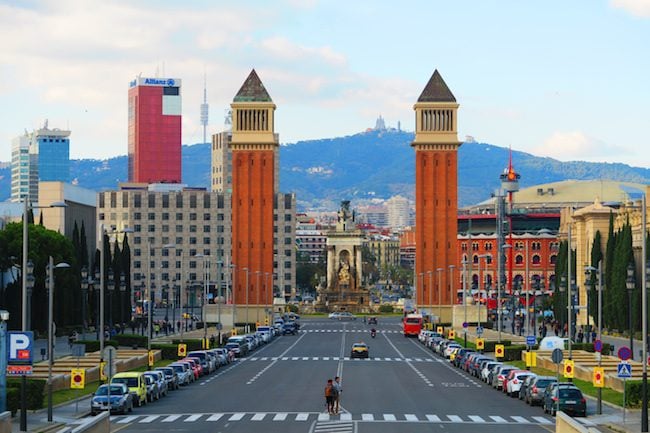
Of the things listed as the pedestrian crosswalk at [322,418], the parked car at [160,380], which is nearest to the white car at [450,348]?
the parked car at [160,380]

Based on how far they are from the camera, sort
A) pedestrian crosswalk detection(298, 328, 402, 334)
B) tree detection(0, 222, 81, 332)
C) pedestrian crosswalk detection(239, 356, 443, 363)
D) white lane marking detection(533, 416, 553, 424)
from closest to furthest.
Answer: white lane marking detection(533, 416, 553, 424) < pedestrian crosswalk detection(239, 356, 443, 363) < tree detection(0, 222, 81, 332) < pedestrian crosswalk detection(298, 328, 402, 334)

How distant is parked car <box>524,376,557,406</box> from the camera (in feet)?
186

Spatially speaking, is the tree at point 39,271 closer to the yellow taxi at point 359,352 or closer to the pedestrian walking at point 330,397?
the yellow taxi at point 359,352

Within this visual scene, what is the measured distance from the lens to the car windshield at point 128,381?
56.2 m

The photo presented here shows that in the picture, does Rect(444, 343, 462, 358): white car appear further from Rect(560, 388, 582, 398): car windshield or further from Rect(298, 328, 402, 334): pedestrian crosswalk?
Rect(298, 328, 402, 334): pedestrian crosswalk

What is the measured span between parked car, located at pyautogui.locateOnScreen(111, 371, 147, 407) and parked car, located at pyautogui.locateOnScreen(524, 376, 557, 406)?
15544mm

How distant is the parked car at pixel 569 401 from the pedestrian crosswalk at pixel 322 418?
807mm

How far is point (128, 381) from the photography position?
186 feet

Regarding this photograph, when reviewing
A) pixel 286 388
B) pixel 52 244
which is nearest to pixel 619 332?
pixel 52 244

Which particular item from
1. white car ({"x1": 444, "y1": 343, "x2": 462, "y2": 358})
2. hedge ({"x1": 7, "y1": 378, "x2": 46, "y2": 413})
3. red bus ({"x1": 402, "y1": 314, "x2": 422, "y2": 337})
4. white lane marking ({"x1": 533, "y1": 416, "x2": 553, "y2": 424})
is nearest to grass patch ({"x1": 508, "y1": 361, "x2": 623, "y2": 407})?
white lane marking ({"x1": 533, "y1": 416, "x2": 553, "y2": 424})

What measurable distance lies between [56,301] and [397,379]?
48.4m

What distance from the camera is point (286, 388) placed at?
Result: 66250mm

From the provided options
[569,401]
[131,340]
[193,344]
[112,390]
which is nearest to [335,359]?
[193,344]

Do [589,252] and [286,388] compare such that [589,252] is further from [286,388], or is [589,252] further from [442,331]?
[286,388]
